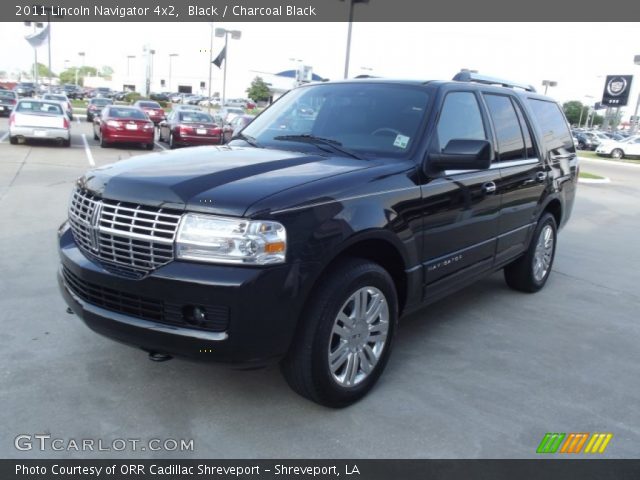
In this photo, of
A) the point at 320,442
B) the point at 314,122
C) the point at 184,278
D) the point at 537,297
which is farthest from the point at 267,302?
the point at 537,297

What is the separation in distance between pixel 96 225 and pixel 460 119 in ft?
8.96

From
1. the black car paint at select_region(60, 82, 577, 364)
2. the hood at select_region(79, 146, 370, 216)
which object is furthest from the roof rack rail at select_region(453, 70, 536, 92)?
the hood at select_region(79, 146, 370, 216)

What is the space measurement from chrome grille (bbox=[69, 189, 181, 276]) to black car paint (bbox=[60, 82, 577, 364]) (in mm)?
60

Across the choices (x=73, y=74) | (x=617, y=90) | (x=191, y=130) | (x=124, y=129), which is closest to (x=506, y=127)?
(x=191, y=130)

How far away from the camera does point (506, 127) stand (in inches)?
199

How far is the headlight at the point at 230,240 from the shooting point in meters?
2.83

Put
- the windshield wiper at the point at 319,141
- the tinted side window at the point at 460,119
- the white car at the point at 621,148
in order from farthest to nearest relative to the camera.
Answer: the white car at the point at 621,148 < the tinted side window at the point at 460,119 < the windshield wiper at the point at 319,141

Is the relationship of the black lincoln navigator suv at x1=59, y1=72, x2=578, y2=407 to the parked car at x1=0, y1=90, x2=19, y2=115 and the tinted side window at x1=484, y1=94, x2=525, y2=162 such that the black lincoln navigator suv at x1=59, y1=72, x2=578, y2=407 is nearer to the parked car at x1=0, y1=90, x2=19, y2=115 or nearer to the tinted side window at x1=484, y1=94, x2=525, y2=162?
the tinted side window at x1=484, y1=94, x2=525, y2=162

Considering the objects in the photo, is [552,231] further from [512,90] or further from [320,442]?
[320,442]

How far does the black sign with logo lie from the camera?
48000 mm

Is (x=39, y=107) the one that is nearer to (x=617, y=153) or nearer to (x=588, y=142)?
(x=617, y=153)

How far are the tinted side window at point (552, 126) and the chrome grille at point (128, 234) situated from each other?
163 inches
